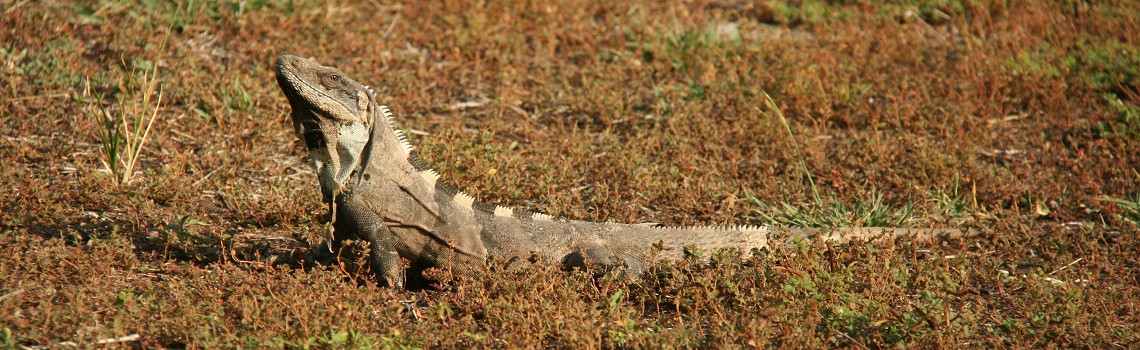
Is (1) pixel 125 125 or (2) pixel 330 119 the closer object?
(2) pixel 330 119

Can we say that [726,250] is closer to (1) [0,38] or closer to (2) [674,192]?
(2) [674,192]

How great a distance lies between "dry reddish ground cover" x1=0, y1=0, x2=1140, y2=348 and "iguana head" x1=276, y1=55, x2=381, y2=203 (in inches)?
22.8

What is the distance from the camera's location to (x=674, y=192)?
24.5 feet

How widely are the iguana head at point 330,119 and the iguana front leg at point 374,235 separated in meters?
0.09

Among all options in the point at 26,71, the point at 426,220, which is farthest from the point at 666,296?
the point at 26,71

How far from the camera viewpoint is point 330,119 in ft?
18.1

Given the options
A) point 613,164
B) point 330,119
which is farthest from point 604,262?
point 613,164

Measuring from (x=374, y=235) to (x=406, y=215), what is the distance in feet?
0.70

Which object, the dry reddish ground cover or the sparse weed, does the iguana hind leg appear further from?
the sparse weed

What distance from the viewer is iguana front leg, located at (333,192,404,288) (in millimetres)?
5527

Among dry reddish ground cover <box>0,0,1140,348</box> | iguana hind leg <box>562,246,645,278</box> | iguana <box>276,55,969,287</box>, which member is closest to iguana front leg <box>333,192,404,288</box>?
iguana <box>276,55,969,287</box>

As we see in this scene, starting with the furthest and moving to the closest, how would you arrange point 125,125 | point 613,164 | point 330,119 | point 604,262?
point 613,164 → point 125,125 → point 604,262 → point 330,119

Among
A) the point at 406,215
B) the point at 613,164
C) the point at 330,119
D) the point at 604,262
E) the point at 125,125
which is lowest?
the point at 613,164

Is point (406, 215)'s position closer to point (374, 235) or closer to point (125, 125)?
point (374, 235)
